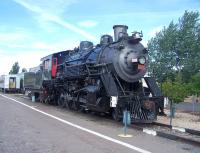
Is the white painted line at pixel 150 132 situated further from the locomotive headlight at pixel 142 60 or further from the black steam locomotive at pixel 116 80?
the locomotive headlight at pixel 142 60

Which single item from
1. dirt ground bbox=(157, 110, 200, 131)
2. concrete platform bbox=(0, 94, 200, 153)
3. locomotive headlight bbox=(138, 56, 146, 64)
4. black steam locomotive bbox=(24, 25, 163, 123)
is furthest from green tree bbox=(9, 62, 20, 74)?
concrete platform bbox=(0, 94, 200, 153)

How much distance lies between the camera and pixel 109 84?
1659 cm

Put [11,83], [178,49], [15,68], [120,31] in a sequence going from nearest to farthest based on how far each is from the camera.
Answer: [120,31] → [178,49] → [11,83] → [15,68]

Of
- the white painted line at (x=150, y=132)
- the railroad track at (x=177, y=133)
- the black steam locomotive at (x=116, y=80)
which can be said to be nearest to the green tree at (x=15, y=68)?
the black steam locomotive at (x=116, y=80)

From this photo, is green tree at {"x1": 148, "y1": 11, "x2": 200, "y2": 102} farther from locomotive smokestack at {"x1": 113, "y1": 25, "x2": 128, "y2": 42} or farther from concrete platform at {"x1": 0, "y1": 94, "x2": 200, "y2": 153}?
concrete platform at {"x1": 0, "y1": 94, "x2": 200, "y2": 153}

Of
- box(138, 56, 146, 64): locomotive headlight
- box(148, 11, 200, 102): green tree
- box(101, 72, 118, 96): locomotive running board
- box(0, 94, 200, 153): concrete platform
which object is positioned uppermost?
box(148, 11, 200, 102): green tree

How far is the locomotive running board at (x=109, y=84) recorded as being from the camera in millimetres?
16266

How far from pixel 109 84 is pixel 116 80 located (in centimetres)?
78

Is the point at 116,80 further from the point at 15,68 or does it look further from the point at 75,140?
the point at 15,68

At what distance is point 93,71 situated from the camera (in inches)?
740

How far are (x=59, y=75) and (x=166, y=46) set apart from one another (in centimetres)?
3677

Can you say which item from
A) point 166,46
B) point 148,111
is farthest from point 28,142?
point 166,46

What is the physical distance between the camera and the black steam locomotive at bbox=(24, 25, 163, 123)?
16016mm

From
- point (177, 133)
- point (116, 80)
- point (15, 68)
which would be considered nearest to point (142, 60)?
point (116, 80)
